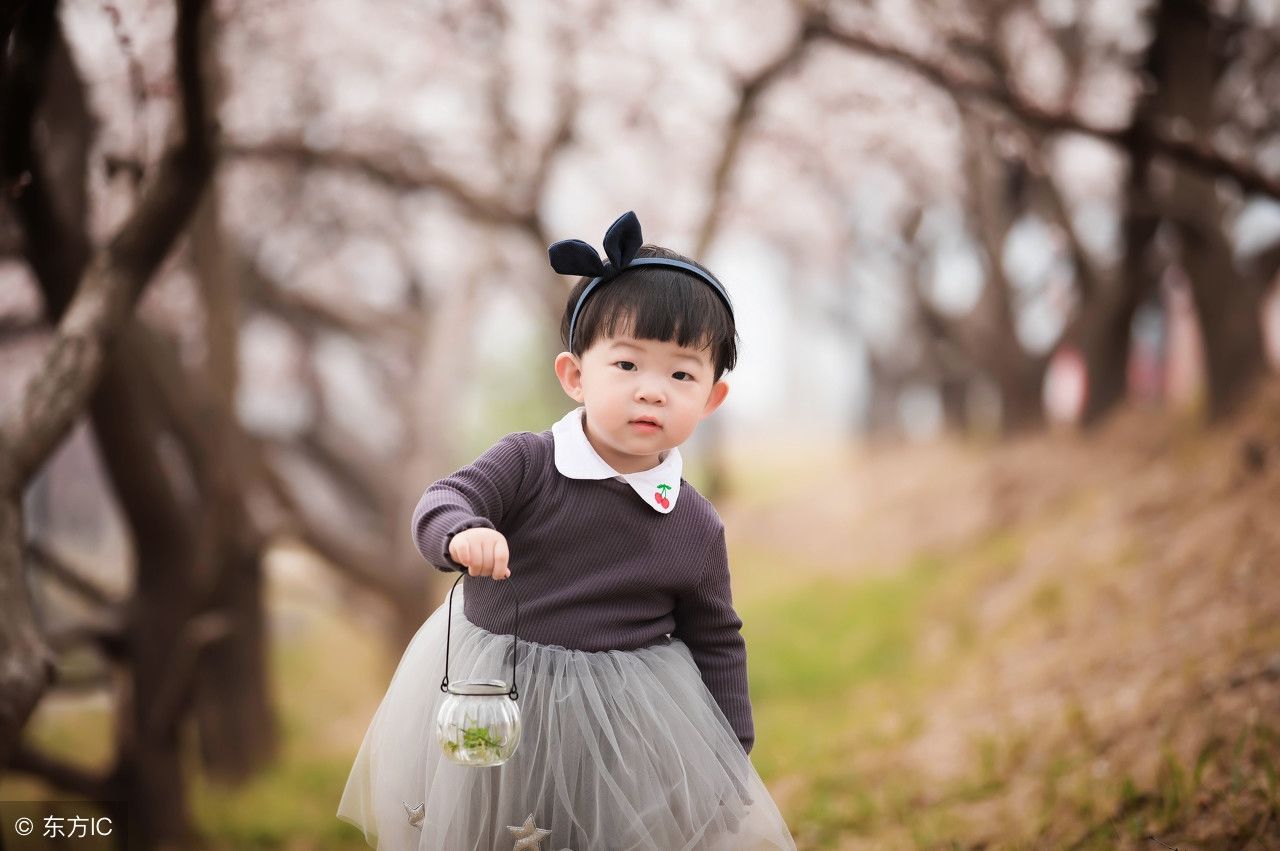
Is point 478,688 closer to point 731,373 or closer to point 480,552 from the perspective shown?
point 480,552

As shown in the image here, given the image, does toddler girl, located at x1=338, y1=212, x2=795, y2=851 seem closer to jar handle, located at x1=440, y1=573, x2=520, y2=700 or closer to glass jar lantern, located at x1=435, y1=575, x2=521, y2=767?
jar handle, located at x1=440, y1=573, x2=520, y2=700

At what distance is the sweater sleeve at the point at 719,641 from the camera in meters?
2.03

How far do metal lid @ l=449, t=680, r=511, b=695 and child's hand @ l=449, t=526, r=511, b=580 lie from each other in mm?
208

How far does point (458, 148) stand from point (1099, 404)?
225 inches

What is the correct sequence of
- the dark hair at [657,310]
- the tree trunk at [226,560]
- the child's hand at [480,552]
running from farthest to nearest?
the tree trunk at [226,560], the dark hair at [657,310], the child's hand at [480,552]

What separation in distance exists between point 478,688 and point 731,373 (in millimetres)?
915

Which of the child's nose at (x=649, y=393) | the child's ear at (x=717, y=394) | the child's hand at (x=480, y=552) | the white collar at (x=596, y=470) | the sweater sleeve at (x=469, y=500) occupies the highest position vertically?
the child's ear at (x=717, y=394)

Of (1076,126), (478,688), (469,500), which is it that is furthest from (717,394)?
(1076,126)

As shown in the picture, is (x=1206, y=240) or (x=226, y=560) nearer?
(x=226, y=560)

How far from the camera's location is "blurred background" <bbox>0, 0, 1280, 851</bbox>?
10.5 ft

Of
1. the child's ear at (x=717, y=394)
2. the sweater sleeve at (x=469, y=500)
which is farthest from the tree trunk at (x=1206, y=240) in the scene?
the sweater sleeve at (x=469, y=500)

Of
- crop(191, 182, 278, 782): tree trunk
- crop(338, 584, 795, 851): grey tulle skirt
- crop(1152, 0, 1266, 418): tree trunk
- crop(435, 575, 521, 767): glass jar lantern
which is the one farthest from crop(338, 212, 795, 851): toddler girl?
crop(1152, 0, 1266, 418): tree trunk

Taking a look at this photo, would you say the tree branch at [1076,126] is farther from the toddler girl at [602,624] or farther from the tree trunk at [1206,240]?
the toddler girl at [602,624]

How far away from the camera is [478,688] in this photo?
1744 mm
